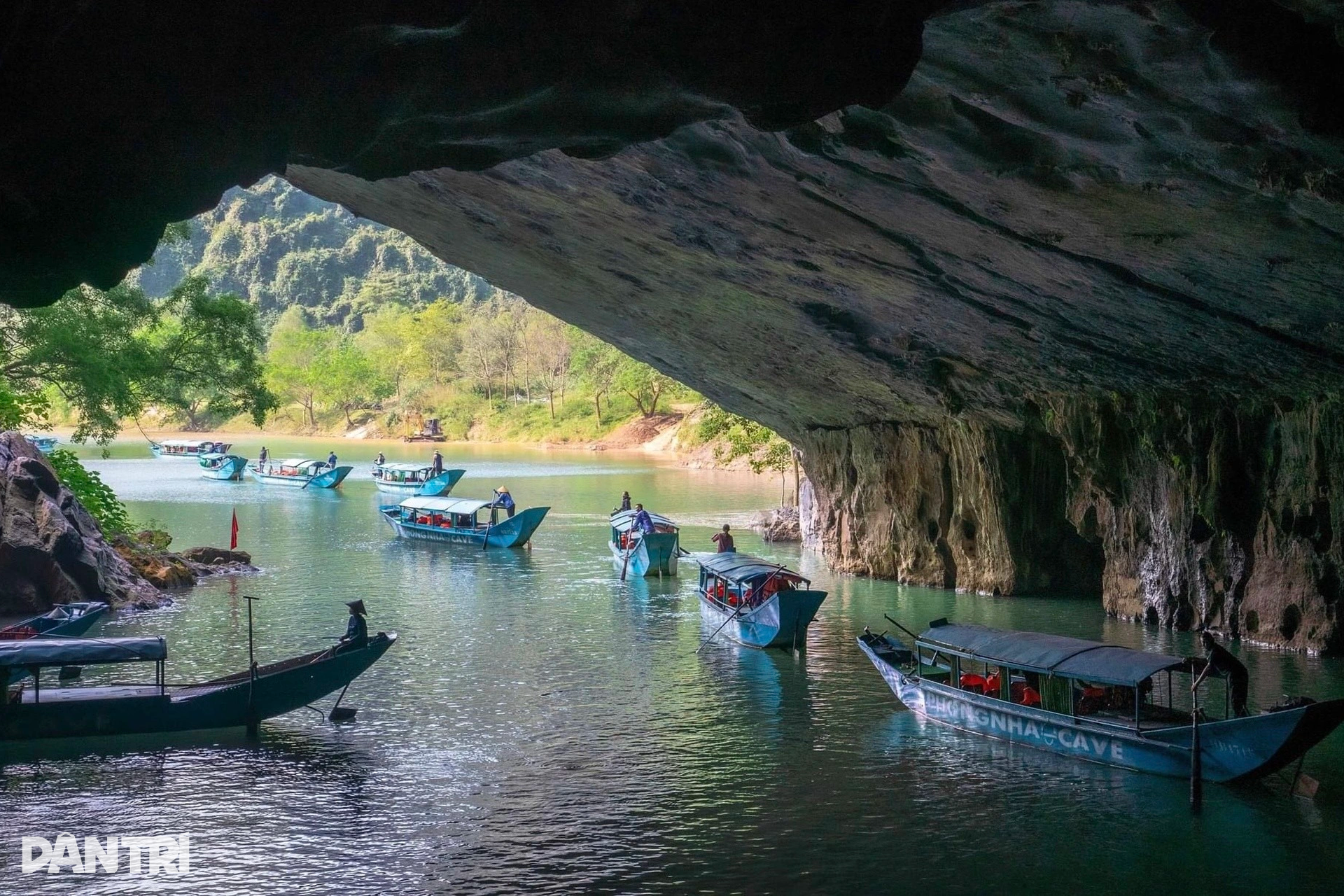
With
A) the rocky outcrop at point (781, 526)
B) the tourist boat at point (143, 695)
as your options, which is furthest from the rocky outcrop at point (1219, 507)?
the rocky outcrop at point (781, 526)

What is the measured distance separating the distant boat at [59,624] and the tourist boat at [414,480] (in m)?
31.2

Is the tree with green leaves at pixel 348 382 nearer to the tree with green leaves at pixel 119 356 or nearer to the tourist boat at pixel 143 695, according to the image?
the tree with green leaves at pixel 119 356

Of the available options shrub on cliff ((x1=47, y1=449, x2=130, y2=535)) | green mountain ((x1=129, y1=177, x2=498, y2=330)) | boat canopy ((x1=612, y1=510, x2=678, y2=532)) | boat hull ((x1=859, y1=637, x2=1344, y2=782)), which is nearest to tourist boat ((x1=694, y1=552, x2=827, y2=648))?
boat hull ((x1=859, y1=637, x2=1344, y2=782))

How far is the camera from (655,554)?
32906 millimetres

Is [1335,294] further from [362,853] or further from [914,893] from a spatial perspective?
[362,853]

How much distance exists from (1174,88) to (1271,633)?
1520 centimetres

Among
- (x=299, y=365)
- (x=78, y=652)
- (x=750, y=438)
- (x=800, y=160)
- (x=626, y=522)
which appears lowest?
(x=78, y=652)

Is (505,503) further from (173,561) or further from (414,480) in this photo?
(414,480)

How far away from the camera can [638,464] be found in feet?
257

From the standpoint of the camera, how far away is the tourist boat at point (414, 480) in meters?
56.9

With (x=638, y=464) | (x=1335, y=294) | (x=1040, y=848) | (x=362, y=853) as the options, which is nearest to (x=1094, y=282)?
(x=1335, y=294)

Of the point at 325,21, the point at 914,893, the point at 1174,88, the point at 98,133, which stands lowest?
the point at 914,893

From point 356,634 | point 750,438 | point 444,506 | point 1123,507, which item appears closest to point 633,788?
point 356,634

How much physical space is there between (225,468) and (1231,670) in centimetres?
6285
